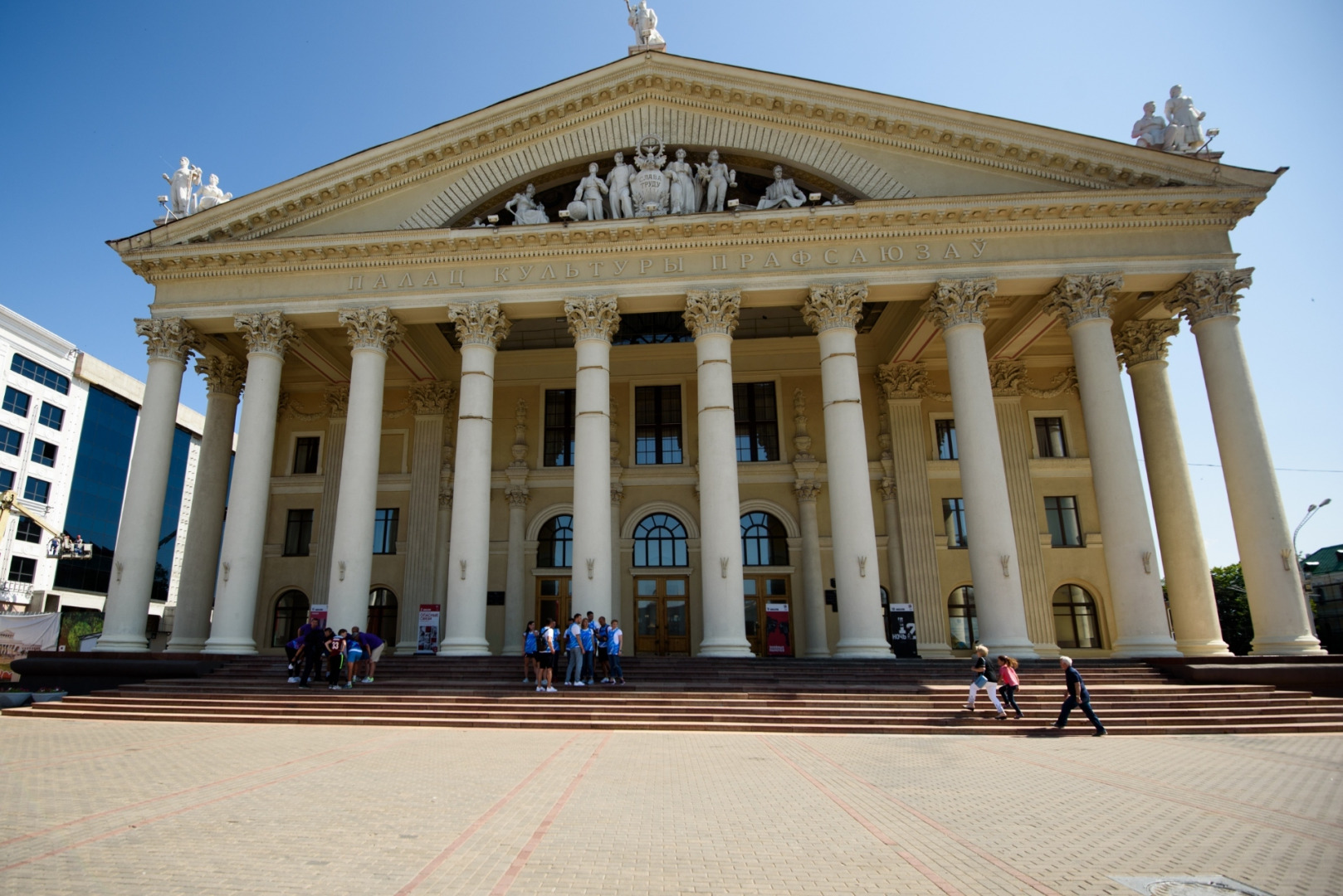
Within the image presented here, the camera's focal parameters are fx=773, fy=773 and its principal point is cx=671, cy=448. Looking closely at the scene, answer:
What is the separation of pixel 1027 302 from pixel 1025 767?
18389mm

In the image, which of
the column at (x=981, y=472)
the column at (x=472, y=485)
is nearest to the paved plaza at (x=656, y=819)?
the column at (x=981, y=472)

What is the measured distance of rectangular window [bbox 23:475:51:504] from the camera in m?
53.3

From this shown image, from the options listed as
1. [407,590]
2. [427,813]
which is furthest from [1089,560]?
[427,813]

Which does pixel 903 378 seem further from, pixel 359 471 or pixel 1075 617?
pixel 359 471

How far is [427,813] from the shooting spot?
680 centimetres

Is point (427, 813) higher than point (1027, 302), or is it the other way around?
point (1027, 302)

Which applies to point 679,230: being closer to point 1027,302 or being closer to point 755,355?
point 755,355

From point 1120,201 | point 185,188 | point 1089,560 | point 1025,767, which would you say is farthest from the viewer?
point 1089,560

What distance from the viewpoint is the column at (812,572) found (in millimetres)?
26266

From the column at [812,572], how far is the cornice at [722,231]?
9526 millimetres

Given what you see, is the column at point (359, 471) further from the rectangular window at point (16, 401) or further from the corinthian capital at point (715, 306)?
the rectangular window at point (16, 401)

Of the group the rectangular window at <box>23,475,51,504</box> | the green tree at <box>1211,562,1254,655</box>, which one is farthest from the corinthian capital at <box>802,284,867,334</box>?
the rectangular window at <box>23,475,51,504</box>

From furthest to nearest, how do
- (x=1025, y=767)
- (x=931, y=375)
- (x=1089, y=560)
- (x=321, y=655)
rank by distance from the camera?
(x=931, y=375), (x=1089, y=560), (x=321, y=655), (x=1025, y=767)

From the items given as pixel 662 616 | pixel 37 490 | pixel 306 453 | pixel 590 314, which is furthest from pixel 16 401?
pixel 590 314
